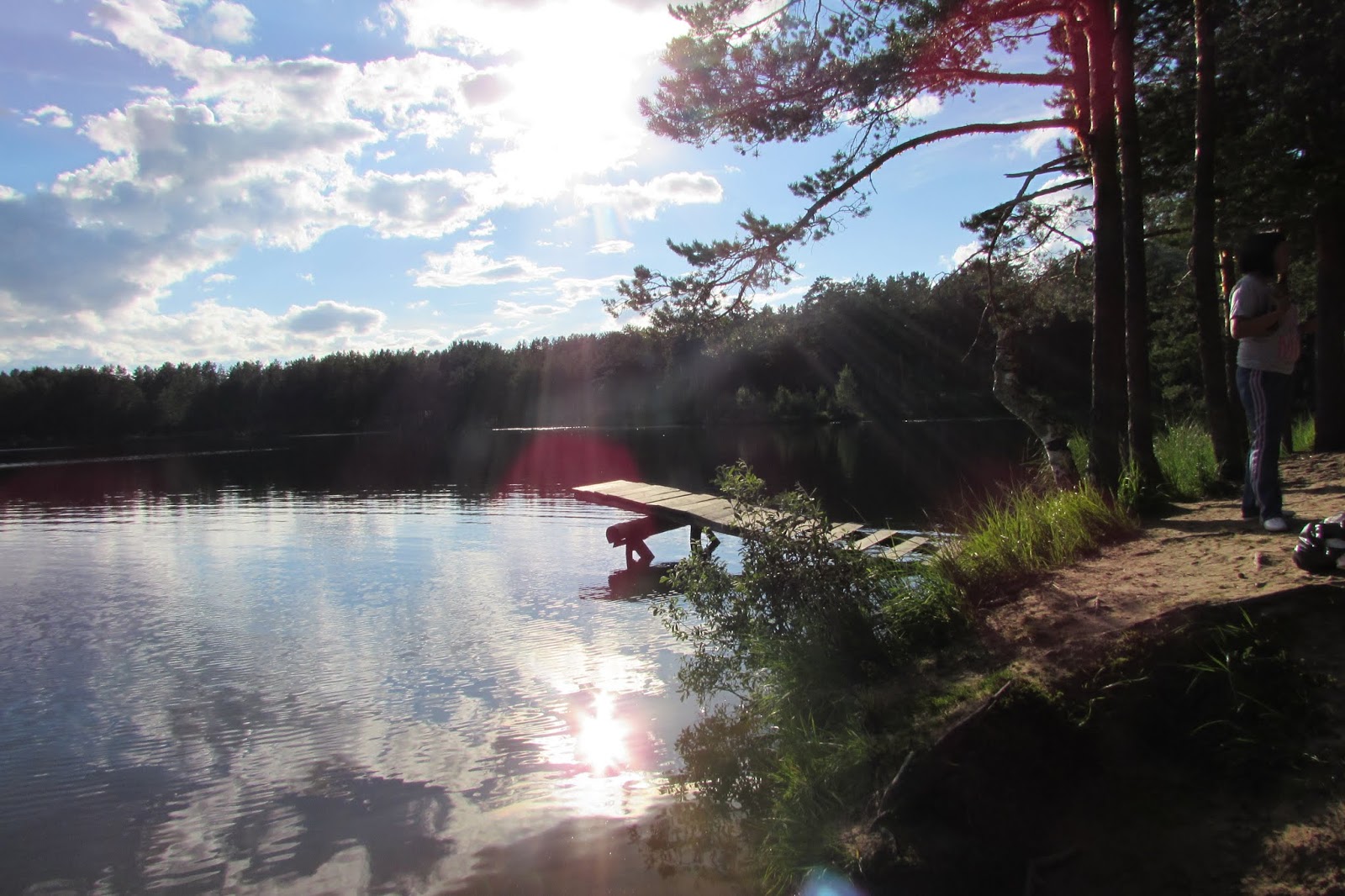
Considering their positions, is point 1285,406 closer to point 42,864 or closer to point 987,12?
point 987,12

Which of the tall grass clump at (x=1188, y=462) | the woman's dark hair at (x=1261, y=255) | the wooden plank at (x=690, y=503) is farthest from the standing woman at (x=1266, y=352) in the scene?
the wooden plank at (x=690, y=503)

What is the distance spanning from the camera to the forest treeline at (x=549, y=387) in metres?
75.4

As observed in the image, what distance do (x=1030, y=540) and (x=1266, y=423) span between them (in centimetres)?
160

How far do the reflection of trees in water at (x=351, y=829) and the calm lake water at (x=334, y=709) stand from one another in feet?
0.05

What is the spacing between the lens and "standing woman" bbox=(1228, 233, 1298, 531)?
17.2 feet

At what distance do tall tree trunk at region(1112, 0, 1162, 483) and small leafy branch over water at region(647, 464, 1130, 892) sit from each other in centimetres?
167

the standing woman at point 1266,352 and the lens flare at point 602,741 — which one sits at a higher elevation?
the standing woman at point 1266,352

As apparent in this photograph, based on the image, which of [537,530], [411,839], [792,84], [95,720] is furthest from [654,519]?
[411,839]

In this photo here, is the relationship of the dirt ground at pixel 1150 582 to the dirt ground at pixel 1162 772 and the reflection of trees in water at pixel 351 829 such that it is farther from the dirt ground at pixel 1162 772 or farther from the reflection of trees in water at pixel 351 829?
the reflection of trees in water at pixel 351 829

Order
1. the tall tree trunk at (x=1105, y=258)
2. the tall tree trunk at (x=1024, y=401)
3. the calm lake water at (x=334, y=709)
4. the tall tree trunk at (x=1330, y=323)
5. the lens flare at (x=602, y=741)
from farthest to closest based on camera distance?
the tall tree trunk at (x=1330, y=323), the tall tree trunk at (x=1024, y=401), the tall tree trunk at (x=1105, y=258), the lens flare at (x=602, y=741), the calm lake water at (x=334, y=709)

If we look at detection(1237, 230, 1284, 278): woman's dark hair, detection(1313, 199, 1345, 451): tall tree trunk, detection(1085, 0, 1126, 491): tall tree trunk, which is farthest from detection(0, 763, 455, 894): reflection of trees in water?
detection(1313, 199, 1345, 451): tall tree trunk

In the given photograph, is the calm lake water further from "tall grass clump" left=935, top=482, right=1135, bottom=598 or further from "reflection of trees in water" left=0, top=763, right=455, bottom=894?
"tall grass clump" left=935, top=482, right=1135, bottom=598

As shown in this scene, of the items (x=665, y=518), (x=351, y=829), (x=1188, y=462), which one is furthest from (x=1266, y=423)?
(x=665, y=518)

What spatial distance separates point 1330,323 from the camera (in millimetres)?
11500
